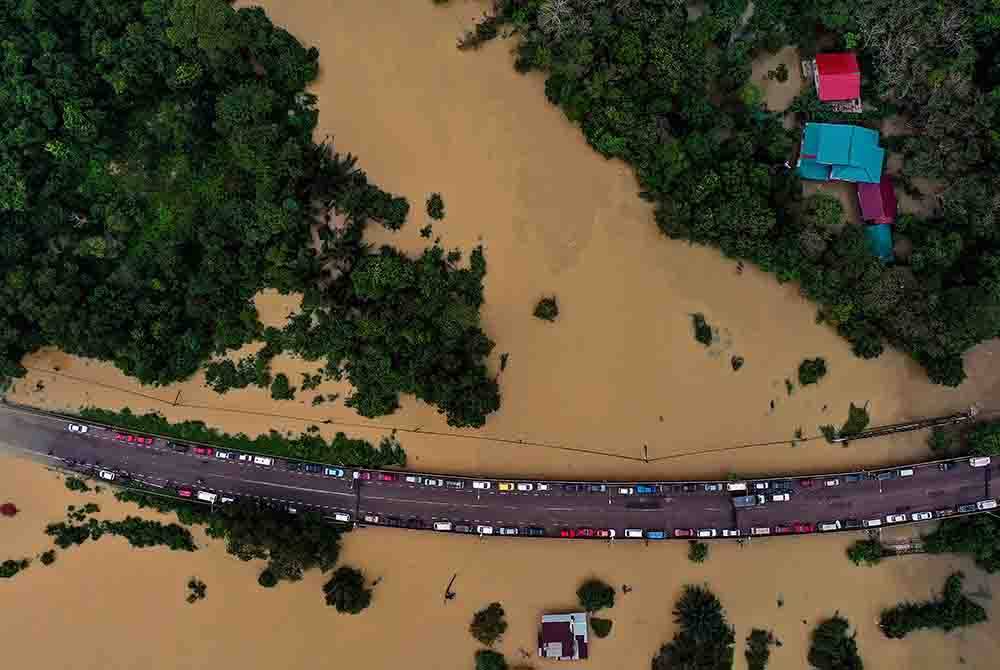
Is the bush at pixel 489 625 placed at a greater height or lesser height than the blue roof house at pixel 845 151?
lesser

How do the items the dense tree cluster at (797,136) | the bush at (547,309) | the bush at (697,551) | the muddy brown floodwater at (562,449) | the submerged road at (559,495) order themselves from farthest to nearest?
the bush at (547,309) → the muddy brown floodwater at (562,449) → the submerged road at (559,495) → the bush at (697,551) → the dense tree cluster at (797,136)

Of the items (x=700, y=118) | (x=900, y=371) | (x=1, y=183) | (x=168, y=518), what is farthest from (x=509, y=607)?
(x=1, y=183)

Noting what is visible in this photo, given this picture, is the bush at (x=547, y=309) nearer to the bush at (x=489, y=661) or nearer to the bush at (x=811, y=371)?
the bush at (x=811, y=371)

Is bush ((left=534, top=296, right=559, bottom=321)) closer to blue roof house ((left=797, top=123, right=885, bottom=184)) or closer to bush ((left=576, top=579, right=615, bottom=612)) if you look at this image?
bush ((left=576, top=579, right=615, bottom=612))

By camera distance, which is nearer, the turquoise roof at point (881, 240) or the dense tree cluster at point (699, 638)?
the dense tree cluster at point (699, 638)

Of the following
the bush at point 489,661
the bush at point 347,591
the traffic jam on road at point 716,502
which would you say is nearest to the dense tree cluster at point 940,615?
the traffic jam on road at point 716,502

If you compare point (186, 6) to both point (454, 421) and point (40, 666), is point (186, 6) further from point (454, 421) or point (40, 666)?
point (40, 666)
